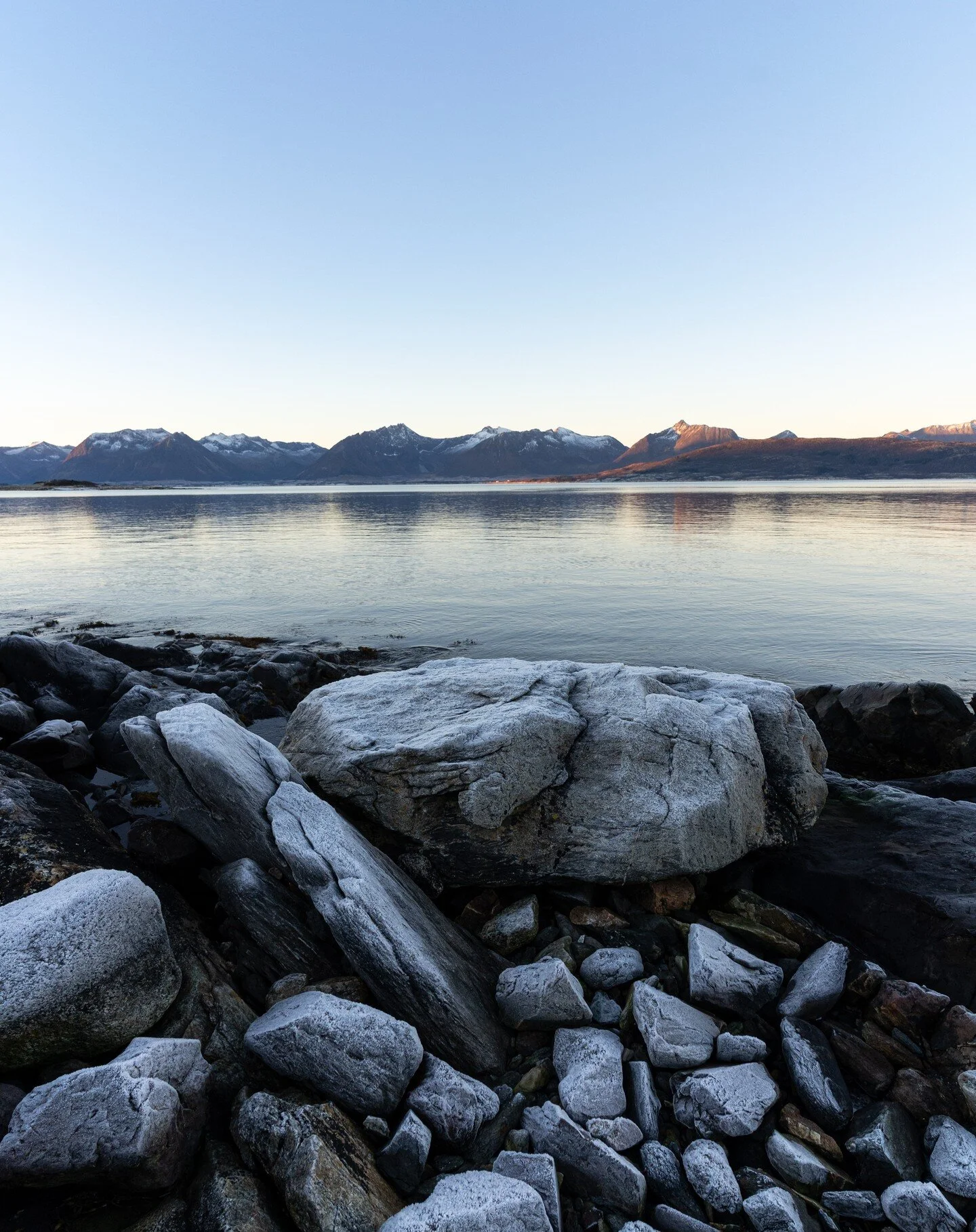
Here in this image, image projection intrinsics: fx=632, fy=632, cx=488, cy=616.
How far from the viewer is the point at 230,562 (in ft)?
146

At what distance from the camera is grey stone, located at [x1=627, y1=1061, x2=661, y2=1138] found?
510 cm

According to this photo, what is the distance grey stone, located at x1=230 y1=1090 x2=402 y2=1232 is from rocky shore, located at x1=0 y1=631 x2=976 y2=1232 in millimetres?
20

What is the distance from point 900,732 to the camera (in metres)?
13.1

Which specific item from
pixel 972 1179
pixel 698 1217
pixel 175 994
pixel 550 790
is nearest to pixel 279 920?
pixel 175 994

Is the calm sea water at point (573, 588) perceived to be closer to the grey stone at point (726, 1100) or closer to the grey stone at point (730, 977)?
the grey stone at point (730, 977)

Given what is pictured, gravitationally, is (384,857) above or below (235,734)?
below

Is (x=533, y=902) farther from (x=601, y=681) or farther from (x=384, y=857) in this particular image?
(x=601, y=681)

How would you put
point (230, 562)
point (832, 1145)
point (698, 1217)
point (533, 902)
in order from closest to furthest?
1. point (698, 1217)
2. point (832, 1145)
3. point (533, 902)
4. point (230, 562)

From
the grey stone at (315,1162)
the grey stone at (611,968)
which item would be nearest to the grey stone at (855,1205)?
the grey stone at (611,968)

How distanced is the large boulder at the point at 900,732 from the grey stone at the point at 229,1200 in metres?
12.1

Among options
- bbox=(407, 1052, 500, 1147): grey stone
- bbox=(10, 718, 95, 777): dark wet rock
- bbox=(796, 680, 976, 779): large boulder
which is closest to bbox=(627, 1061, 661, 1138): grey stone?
bbox=(407, 1052, 500, 1147): grey stone

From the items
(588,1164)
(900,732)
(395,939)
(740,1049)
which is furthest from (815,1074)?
(900,732)

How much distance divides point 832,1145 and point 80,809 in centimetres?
884

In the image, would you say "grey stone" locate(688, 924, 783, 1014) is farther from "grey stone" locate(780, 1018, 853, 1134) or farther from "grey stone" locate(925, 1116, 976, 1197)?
"grey stone" locate(925, 1116, 976, 1197)
